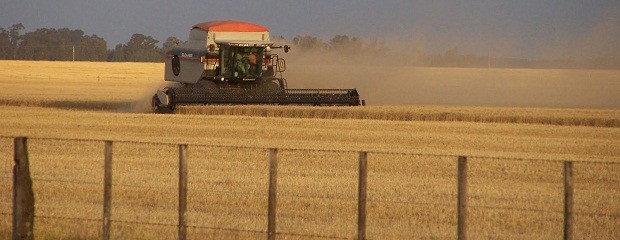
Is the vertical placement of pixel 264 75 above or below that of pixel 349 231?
above

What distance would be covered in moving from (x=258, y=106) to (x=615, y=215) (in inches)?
751

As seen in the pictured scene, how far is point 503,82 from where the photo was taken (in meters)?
65.5

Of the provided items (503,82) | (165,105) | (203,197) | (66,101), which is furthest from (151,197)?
(503,82)

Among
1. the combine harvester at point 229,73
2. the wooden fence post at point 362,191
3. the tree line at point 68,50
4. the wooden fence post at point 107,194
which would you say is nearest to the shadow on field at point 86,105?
the combine harvester at point 229,73

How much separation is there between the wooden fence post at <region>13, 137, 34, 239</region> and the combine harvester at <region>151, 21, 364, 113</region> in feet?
62.5

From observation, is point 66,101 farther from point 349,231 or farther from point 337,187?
point 349,231

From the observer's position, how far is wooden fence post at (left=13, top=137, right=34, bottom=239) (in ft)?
34.9

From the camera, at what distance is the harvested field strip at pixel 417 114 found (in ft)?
95.7

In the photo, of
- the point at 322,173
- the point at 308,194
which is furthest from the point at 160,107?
the point at 308,194

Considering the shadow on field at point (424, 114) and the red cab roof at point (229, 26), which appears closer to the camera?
the shadow on field at point (424, 114)

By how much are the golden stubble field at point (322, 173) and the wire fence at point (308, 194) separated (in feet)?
0.08

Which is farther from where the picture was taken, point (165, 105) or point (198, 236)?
point (165, 105)

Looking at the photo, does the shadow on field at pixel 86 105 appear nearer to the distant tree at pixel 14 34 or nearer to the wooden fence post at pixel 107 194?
the wooden fence post at pixel 107 194

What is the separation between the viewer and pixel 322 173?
16.6 metres
